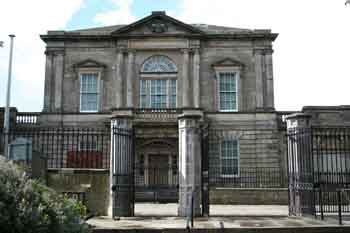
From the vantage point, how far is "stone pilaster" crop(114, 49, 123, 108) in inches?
1073

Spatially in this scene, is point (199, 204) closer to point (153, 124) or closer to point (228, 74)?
point (153, 124)

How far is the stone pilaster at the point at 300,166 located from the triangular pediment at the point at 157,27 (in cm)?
1541

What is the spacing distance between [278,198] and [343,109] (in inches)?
395

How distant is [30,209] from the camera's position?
567 cm

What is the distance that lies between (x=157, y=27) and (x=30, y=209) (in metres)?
23.2

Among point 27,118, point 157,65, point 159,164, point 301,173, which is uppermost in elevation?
point 157,65

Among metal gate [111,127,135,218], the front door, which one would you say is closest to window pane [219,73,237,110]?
the front door

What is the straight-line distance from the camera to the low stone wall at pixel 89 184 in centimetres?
1339

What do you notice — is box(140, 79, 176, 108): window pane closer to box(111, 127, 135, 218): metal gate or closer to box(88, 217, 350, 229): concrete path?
box(111, 127, 135, 218): metal gate

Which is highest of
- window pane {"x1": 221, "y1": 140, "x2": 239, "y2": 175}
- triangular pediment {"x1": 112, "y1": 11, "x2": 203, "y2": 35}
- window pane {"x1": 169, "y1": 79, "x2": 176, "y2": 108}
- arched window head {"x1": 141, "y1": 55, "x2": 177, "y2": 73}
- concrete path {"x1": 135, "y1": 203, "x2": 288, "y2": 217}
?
triangular pediment {"x1": 112, "y1": 11, "x2": 203, "y2": 35}

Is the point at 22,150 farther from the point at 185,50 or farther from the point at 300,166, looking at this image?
the point at 185,50

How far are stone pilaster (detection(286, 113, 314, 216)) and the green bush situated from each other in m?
8.15

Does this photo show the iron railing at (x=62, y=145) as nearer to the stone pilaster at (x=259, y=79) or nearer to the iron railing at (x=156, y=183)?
the iron railing at (x=156, y=183)

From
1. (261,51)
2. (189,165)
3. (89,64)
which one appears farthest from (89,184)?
(261,51)
